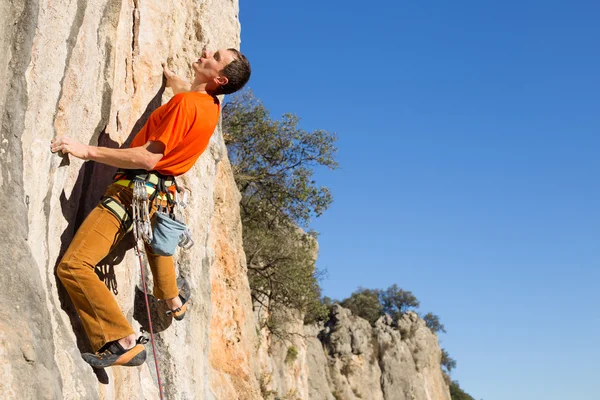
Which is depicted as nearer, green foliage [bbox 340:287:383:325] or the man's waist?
the man's waist

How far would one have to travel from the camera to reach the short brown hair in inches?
253

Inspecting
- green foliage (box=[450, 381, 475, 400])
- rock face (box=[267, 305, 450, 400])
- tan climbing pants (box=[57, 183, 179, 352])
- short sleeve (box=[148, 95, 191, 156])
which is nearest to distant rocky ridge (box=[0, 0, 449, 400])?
tan climbing pants (box=[57, 183, 179, 352])

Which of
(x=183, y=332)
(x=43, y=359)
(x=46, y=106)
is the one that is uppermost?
(x=46, y=106)

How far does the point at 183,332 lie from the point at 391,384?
3691 cm

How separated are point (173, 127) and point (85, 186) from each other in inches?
43.6

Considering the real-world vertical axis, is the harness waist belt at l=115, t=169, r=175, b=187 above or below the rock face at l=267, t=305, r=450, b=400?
below

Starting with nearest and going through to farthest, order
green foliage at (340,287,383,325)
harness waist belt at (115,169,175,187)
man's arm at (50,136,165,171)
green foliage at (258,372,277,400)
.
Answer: man's arm at (50,136,165,171) → harness waist belt at (115,169,175,187) → green foliage at (258,372,277,400) → green foliage at (340,287,383,325)

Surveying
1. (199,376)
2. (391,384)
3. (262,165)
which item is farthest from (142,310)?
(391,384)

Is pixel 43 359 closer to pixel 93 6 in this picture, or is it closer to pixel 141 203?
pixel 141 203

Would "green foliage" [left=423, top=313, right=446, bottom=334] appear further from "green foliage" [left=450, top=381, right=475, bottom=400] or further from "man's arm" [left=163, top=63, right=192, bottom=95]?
"man's arm" [left=163, top=63, right=192, bottom=95]

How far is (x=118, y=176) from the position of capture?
5.98 m

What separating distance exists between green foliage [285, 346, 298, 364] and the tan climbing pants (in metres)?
20.4

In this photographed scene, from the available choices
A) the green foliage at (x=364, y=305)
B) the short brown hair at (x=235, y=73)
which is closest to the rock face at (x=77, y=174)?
the short brown hair at (x=235, y=73)

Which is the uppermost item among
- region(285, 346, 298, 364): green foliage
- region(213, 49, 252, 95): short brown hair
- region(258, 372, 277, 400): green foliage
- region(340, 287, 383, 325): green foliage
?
region(340, 287, 383, 325): green foliage
